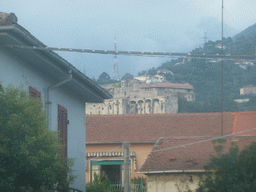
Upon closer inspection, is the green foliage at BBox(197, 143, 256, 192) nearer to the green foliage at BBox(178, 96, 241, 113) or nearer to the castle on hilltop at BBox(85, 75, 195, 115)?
the green foliage at BBox(178, 96, 241, 113)

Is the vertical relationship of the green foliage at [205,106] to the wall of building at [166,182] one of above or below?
above

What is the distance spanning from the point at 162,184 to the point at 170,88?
350ft

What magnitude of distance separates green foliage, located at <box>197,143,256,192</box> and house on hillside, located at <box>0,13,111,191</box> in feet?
7.57

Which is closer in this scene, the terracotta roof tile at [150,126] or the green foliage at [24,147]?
the green foliage at [24,147]

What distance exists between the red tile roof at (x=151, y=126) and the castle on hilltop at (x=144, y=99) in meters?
78.9

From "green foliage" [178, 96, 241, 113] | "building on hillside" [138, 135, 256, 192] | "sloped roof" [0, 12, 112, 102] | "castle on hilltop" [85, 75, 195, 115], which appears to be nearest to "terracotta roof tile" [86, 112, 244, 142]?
"building on hillside" [138, 135, 256, 192]

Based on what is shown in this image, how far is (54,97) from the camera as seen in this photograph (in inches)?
424

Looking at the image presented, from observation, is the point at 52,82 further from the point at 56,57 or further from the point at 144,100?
the point at 144,100

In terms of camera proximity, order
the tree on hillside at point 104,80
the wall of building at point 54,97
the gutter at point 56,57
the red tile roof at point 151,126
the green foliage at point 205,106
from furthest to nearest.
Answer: the tree on hillside at point 104,80 < the green foliage at point 205,106 < the red tile roof at point 151,126 < the wall of building at point 54,97 < the gutter at point 56,57

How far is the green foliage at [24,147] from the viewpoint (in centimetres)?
559

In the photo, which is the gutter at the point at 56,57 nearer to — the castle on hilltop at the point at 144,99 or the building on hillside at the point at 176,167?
the building on hillside at the point at 176,167

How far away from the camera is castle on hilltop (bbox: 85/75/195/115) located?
112 m

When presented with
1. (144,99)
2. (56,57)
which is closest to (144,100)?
(144,99)

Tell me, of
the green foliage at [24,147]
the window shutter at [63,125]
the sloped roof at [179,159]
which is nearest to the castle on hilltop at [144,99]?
the sloped roof at [179,159]
